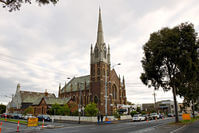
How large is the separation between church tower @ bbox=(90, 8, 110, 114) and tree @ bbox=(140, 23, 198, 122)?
31.5m

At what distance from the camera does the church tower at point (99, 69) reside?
5862cm

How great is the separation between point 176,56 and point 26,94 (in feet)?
262

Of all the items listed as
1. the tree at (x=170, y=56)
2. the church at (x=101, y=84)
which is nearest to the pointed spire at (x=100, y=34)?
the church at (x=101, y=84)

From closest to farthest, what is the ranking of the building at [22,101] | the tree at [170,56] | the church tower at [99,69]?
the tree at [170,56]
the church tower at [99,69]
the building at [22,101]

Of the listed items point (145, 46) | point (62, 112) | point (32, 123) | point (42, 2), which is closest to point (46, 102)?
point (62, 112)

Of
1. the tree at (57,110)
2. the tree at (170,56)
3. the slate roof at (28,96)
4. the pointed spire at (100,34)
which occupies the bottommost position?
the tree at (57,110)

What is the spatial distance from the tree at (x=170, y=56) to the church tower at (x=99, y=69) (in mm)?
31458

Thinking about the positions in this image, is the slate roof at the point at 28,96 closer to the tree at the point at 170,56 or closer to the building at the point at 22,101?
the building at the point at 22,101

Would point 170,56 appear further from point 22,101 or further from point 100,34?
point 22,101

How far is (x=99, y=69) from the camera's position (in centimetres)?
6288

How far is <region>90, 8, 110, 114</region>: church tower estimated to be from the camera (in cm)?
5862

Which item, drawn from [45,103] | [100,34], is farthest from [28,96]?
[100,34]

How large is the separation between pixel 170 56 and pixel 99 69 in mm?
40074

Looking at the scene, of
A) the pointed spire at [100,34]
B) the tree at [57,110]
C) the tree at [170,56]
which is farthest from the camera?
the pointed spire at [100,34]
